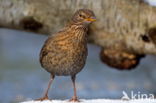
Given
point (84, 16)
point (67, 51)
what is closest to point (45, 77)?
point (67, 51)

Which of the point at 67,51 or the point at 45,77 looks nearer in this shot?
the point at 67,51

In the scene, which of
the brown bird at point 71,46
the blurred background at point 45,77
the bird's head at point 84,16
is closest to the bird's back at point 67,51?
the brown bird at point 71,46

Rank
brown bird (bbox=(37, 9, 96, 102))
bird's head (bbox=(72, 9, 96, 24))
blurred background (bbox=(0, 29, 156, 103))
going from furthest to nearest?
blurred background (bbox=(0, 29, 156, 103)) < brown bird (bbox=(37, 9, 96, 102)) < bird's head (bbox=(72, 9, 96, 24))

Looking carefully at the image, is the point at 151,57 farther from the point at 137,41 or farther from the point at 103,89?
the point at 137,41

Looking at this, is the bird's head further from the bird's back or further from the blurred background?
the blurred background

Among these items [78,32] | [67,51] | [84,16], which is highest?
[84,16]

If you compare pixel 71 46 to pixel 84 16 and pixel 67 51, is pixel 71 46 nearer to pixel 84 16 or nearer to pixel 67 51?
pixel 67 51

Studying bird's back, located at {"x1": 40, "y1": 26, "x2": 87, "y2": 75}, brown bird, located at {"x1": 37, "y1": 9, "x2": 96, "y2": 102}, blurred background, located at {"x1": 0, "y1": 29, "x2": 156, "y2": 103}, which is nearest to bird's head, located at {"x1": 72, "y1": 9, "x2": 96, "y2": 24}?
brown bird, located at {"x1": 37, "y1": 9, "x2": 96, "y2": 102}

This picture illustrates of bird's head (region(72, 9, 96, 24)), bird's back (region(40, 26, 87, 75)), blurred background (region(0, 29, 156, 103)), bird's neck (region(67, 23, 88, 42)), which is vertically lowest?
blurred background (region(0, 29, 156, 103))

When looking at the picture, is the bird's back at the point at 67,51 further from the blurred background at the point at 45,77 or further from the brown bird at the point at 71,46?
the blurred background at the point at 45,77

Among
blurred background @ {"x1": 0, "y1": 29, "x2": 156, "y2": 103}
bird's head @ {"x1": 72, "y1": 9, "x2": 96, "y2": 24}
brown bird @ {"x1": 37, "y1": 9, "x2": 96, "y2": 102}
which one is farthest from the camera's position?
blurred background @ {"x1": 0, "y1": 29, "x2": 156, "y2": 103}
